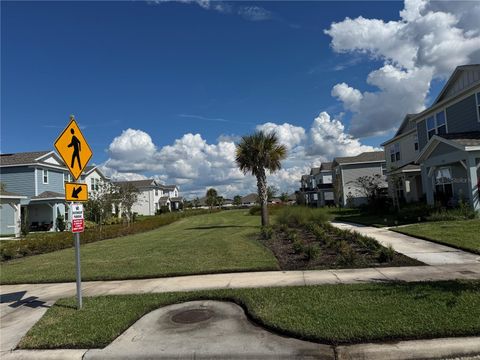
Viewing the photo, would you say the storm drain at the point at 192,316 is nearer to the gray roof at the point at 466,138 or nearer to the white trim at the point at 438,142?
the white trim at the point at 438,142

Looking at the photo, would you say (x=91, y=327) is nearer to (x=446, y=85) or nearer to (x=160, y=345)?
(x=160, y=345)

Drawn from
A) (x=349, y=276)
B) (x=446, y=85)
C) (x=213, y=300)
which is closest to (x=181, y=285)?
(x=213, y=300)

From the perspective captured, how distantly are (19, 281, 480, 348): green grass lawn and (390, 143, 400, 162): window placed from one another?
1071 inches

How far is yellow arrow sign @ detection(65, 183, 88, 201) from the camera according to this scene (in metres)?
6.30

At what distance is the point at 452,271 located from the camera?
24.9 ft

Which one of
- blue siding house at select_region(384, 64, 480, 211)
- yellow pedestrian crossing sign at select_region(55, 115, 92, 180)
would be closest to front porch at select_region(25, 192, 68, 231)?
yellow pedestrian crossing sign at select_region(55, 115, 92, 180)

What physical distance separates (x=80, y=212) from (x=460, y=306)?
6.39m

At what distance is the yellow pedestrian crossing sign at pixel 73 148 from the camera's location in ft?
20.8

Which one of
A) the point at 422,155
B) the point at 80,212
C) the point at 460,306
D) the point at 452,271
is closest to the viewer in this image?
the point at 460,306

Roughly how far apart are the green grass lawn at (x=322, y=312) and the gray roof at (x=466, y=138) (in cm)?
1151

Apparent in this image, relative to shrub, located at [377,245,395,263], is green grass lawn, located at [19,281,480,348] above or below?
below

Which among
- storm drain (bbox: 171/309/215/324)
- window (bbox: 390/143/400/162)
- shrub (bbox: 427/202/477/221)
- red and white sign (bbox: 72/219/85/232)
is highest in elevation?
window (bbox: 390/143/400/162)

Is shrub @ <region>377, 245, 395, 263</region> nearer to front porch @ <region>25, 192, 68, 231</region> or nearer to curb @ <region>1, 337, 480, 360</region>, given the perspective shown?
curb @ <region>1, 337, 480, 360</region>

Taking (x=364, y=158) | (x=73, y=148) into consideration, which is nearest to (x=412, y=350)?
(x=73, y=148)
